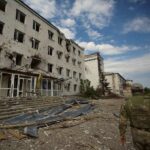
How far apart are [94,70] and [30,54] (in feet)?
80.9

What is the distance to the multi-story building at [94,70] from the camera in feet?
136

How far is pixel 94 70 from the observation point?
42.2 m

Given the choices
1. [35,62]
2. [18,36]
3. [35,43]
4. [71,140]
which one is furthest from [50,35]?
[71,140]

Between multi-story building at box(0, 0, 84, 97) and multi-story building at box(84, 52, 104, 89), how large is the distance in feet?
39.2

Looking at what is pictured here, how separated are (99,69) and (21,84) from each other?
90.9ft

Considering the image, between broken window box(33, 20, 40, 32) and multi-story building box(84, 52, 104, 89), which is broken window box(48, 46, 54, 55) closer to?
broken window box(33, 20, 40, 32)

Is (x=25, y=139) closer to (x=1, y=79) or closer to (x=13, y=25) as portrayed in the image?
(x=1, y=79)

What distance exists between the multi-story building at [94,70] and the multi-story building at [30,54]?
1196 cm

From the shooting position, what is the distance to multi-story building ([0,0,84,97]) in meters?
17.4

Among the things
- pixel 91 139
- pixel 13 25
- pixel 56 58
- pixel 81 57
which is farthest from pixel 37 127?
pixel 81 57

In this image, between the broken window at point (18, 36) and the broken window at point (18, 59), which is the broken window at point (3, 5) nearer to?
the broken window at point (18, 36)

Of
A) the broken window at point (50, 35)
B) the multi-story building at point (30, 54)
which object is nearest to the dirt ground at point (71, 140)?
the multi-story building at point (30, 54)

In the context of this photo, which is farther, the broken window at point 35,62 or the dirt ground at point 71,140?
the broken window at point 35,62

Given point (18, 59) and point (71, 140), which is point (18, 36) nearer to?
point (18, 59)
